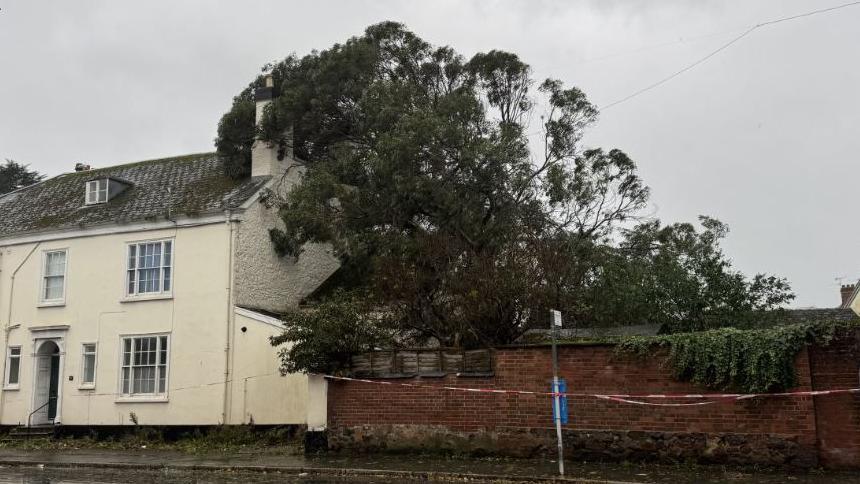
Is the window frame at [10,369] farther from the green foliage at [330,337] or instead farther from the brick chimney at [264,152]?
the green foliage at [330,337]

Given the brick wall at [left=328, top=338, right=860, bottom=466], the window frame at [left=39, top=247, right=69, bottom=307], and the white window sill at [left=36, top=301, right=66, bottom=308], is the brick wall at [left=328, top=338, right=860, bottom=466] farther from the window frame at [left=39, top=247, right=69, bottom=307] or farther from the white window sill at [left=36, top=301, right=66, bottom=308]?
the window frame at [left=39, top=247, right=69, bottom=307]

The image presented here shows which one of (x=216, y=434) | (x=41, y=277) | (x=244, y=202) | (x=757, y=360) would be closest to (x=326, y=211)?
(x=244, y=202)

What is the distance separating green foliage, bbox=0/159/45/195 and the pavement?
43.4 metres

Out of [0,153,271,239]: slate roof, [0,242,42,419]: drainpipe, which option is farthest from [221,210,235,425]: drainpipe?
[0,242,42,419]: drainpipe

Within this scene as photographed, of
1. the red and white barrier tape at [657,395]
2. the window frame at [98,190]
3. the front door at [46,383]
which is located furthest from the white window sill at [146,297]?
the red and white barrier tape at [657,395]

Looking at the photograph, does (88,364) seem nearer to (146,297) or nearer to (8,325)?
(146,297)

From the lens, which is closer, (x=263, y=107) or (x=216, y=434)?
(x=216, y=434)

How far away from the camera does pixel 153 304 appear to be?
75.9 ft

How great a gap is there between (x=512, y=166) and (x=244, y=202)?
27.0 feet

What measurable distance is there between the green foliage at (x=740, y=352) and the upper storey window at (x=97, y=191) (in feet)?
63.8

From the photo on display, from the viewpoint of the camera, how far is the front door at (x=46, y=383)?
2388cm

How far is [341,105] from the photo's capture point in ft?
76.9

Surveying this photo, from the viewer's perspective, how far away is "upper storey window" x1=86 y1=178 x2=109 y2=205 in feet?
85.3

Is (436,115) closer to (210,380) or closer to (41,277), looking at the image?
(210,380)
